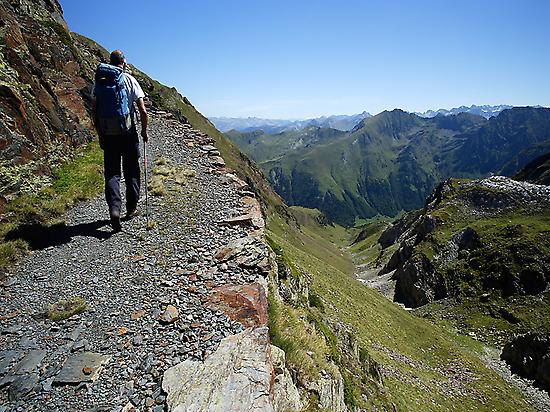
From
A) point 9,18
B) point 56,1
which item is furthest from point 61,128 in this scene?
point 56,1

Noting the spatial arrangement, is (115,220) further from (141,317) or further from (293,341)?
(293,341)

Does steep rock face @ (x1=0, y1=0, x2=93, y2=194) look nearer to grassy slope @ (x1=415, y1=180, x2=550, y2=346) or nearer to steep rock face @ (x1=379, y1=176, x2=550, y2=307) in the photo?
grassy slope @ (x1=415, y1=180, x2=550, y2=346)

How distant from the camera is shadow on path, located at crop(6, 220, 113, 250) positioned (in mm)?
10438

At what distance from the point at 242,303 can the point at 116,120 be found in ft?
23.1

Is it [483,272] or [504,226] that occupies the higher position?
[504,226]

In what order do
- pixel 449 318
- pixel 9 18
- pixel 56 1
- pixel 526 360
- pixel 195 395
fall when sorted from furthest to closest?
pixel 449 318, pixel 526 360, pixel 56 1, pixel 9 18, pixel 195 395

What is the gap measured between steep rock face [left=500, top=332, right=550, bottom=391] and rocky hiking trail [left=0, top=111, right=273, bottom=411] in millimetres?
54138

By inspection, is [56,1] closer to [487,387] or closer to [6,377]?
[6,377]

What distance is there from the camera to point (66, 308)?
777cm

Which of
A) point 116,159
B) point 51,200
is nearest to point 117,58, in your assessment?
point 116,159

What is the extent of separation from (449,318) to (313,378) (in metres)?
69.7

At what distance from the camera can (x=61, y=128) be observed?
17969mm

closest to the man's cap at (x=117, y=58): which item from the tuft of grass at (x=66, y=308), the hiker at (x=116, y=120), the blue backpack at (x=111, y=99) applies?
the hiker at (x=116, y=120)

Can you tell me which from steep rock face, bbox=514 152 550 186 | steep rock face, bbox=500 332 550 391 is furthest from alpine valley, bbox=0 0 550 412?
steep rock face, bbox=514 152 550 186
